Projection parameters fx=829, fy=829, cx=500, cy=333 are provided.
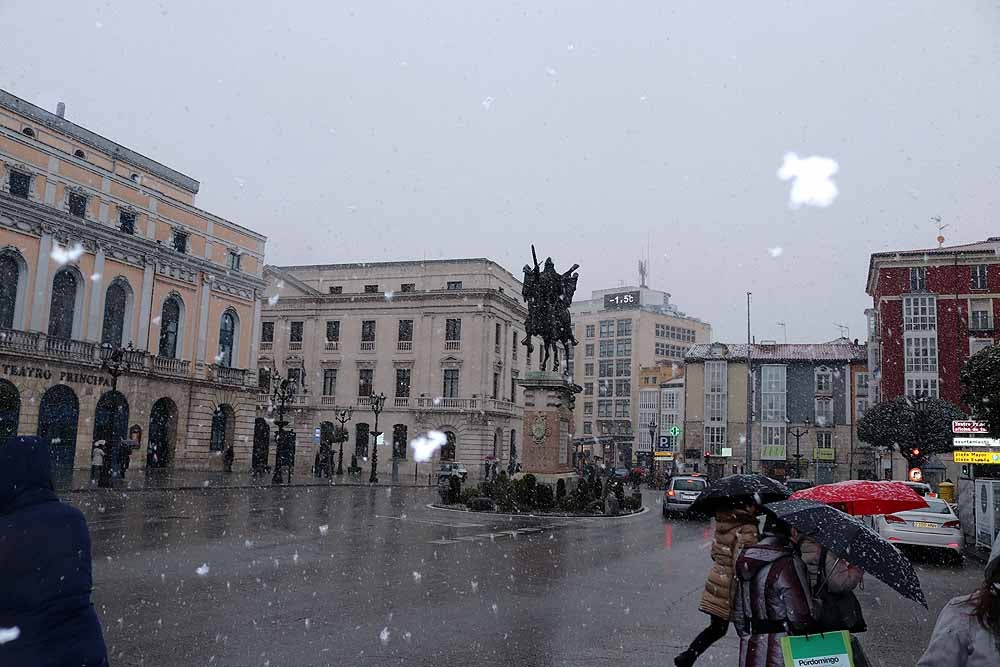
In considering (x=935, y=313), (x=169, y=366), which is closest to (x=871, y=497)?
(x=169, y=366)

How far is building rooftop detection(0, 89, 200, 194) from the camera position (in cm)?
4125

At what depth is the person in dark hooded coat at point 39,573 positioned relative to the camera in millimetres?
3137

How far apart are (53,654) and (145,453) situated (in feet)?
134

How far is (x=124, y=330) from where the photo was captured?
40.6 meters

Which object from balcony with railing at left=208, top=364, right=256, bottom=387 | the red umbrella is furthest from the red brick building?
the red umbrella

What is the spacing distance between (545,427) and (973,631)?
24.7 meters

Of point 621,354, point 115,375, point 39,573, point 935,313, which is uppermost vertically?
point 621,354

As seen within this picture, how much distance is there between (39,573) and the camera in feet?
10.5

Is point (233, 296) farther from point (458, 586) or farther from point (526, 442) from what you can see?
point (458, 586)

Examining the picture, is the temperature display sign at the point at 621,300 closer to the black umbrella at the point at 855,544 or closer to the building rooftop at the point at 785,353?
the building rooftop at the point at 785,353

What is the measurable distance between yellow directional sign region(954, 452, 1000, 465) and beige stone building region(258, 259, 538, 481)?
3572 cm

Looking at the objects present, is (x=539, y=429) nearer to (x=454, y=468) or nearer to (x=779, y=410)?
(x=454, y=468)

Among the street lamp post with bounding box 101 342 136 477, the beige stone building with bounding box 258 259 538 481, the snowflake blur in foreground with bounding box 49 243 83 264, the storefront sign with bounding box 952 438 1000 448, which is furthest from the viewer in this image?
the beige stone building with bounding box 258 259 538 481

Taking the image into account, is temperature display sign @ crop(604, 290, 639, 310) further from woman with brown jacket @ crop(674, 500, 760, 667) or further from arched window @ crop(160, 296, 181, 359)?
woman with brown jacket @ crop(674, 500, 760, 667)
